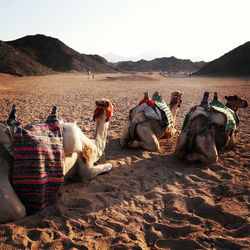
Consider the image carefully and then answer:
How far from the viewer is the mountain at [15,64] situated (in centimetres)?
3744

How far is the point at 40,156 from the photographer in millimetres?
2807

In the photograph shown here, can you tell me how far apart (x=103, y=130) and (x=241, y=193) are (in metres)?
2.35

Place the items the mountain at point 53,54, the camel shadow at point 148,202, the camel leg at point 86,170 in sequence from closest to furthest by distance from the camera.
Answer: the camel shadow at point 148,202, the camel leg at point 86,170, the mountain at point 53,54

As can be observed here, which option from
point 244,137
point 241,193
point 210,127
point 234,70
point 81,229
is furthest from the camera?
point 234,70

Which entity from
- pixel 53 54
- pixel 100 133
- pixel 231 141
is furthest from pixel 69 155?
pixel 53 54

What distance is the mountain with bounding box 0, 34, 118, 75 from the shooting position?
5978 cm

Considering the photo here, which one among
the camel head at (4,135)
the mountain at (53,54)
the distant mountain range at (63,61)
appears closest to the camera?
the camel head at (4,135)

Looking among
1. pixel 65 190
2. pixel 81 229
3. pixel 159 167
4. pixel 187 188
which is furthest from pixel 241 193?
pixel 65 190

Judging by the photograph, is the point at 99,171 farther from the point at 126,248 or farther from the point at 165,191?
the point at 126,248

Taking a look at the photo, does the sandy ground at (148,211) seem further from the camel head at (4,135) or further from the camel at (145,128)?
the camel head at (4,135)

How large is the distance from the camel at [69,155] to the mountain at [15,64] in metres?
37.2

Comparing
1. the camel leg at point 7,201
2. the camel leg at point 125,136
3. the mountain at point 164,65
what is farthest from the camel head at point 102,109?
the mountain at point 164,65

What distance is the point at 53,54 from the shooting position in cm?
6319

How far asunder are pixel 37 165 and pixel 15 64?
41859 mm
